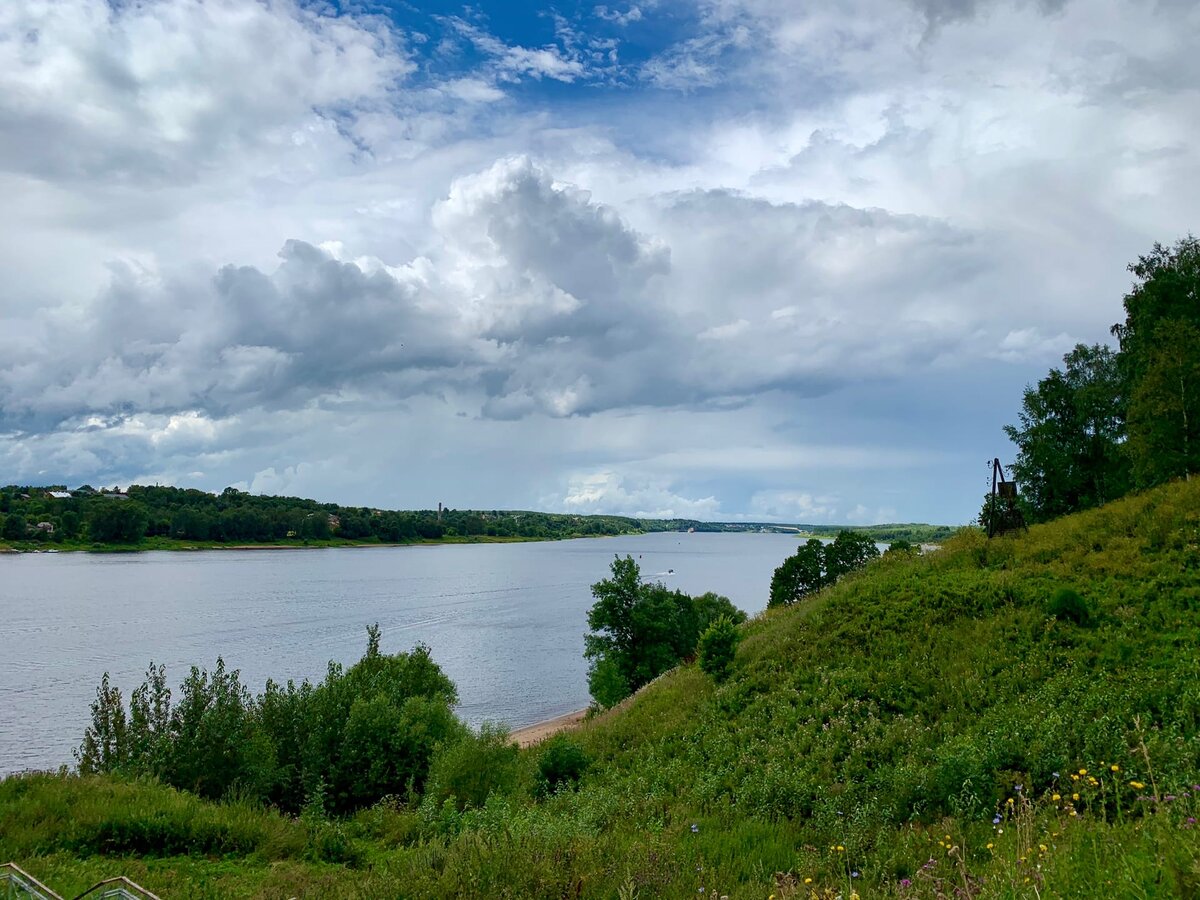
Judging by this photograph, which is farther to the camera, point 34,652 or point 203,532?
point 203,532

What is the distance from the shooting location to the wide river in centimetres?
4972

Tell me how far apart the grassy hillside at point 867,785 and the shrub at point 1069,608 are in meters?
0.06

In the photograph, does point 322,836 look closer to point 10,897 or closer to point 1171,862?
point 10,897

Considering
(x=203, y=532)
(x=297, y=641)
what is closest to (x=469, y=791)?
(x=297, y=641)

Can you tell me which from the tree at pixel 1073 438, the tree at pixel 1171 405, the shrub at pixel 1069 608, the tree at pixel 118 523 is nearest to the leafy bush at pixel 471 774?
the shrub at pixel 1069 608

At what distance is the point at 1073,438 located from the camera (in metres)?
44.6

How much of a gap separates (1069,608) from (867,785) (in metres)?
9.30

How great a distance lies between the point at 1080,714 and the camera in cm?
1389

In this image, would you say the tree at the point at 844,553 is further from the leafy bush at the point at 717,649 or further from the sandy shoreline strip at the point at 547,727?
the leafy bush at the point at 717,649

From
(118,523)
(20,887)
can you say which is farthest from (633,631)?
(118,523)

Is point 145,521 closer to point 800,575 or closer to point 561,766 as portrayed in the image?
point 800,575

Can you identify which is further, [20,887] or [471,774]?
[471,774]

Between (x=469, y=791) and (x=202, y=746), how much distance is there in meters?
8.27

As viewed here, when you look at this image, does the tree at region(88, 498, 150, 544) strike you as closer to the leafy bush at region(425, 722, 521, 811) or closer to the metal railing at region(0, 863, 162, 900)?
the leafy bush at region(425, 722, 521, 811)
